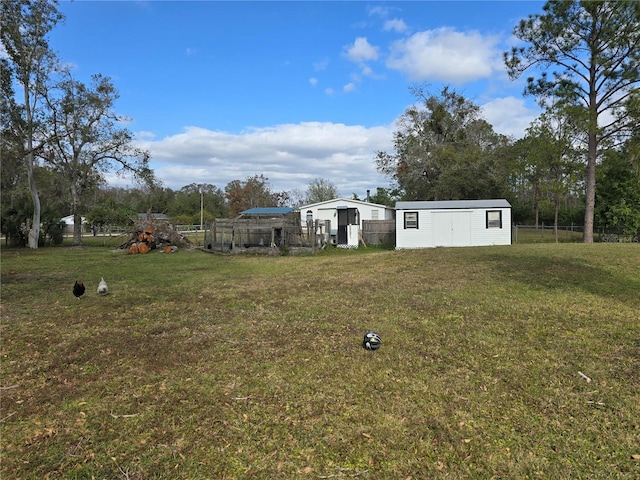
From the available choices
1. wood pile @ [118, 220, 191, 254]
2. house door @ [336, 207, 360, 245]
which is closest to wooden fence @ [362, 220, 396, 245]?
house door @ [336, 207, 360, 245]

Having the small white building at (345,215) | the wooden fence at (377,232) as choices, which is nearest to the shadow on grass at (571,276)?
the wooden fence at (377,232)

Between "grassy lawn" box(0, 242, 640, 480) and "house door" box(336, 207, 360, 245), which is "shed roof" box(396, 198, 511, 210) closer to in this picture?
"house door" box(336, 207, 360, 245)

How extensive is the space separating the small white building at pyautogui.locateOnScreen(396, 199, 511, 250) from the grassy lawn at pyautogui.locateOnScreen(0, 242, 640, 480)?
10.8 meters

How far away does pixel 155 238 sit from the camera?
60.7ft

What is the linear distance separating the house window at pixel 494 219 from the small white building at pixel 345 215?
18.2ft

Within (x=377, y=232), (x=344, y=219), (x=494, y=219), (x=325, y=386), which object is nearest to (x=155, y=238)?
(x=344, y=219)

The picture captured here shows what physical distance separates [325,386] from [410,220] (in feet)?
51.6

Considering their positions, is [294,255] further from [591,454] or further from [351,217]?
[591,454]

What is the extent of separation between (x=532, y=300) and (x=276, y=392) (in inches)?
198

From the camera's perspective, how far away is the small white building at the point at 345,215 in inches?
787

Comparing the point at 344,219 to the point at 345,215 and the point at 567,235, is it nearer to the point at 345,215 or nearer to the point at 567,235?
the point at 345,215

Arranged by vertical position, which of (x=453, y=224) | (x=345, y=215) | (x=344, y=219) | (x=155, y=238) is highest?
(x=345, y=215)

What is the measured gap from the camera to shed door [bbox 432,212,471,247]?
18.0 meters

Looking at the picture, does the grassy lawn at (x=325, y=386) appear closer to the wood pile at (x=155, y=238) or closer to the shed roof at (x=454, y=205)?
the wood pile at (x=155, y=238)
